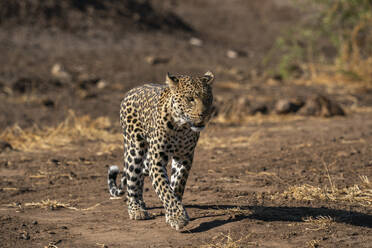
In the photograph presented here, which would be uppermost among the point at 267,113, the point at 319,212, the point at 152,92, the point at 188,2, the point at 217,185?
the point at 152,92

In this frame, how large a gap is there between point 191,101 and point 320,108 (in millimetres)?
7643

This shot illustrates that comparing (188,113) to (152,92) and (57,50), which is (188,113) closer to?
(152,92)

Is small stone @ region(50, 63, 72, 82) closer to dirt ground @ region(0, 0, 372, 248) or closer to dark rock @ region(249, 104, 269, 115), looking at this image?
dirt ground @ region(0, 0, 372, 248)

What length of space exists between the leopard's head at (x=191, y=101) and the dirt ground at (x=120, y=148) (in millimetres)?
1040

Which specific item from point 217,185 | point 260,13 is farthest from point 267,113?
point 260,13

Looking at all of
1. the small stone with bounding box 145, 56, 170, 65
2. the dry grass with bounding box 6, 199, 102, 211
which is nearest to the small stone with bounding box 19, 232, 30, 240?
the dry grass with bounding box 6, 199, 102, 211

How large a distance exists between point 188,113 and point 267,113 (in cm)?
796

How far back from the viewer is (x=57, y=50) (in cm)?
2028

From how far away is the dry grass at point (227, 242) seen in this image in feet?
18.5

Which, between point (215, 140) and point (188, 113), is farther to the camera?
point (215, 140)

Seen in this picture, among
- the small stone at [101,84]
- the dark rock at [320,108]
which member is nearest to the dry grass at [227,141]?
the dark rock at [320,108]

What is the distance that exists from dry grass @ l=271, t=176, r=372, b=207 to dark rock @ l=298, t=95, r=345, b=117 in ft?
17.5

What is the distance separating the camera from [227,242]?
5.72 metres

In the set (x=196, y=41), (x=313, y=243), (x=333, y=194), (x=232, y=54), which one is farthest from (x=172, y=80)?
(x=196, y=41)
